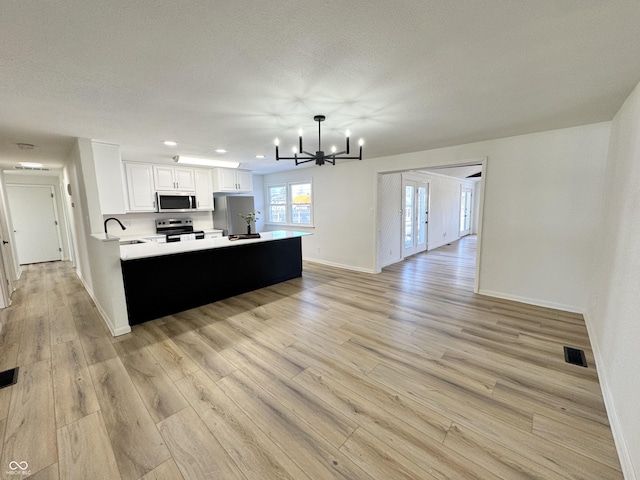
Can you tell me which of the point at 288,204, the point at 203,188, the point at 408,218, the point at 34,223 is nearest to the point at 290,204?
the point at 288,204

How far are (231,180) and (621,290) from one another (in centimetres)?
621

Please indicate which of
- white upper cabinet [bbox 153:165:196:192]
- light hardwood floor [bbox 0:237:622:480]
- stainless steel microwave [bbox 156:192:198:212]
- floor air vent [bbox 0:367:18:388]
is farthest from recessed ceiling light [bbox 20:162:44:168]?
Result: floor air vent [bbox 0:367:18:388]

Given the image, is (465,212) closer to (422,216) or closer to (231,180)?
(422,216)

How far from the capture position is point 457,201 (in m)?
9.02

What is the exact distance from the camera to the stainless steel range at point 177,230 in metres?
5.32

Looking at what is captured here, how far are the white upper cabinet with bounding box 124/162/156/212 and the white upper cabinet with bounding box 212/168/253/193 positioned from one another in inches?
49.2

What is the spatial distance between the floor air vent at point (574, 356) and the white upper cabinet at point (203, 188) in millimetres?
6243

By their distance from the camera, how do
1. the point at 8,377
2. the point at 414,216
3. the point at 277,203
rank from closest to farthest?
the point at 8,377
the point at 414,216
the point at 277,203

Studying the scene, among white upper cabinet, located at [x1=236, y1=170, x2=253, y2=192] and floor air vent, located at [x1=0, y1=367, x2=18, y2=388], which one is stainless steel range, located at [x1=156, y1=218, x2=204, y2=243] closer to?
white upper cabinet, located at [x1=236, y1=170, x2=253, y2=192]

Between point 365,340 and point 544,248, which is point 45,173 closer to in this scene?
point 365,340

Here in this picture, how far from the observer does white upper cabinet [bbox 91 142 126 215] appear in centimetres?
342

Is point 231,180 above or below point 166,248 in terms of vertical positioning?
above

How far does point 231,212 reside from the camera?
19.1 ft

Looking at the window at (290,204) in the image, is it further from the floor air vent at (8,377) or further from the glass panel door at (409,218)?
the floor air vent at (8,377)
